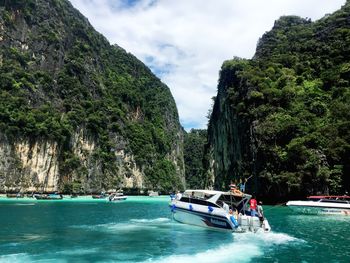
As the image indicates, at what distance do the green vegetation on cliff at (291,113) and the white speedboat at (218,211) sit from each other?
25456 millimetres

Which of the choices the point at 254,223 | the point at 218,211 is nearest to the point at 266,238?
the point at 254,223

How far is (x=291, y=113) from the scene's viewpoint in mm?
59719

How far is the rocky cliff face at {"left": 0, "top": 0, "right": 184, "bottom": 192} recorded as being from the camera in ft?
278

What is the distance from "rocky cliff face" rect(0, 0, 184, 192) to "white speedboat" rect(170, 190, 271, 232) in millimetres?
61236

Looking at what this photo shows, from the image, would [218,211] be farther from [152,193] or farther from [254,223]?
[152,193]

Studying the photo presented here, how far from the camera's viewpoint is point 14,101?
86000 mm

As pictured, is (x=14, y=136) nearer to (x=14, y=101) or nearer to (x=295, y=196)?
(x=14, y=101)

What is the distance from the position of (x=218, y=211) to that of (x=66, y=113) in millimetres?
79645

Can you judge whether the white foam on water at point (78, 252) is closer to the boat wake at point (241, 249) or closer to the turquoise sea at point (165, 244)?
the turquoise sea at point (165, 244)

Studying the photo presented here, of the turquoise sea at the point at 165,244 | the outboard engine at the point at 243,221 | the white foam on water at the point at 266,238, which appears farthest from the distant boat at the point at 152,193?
the white foam on water at the point at 266,238

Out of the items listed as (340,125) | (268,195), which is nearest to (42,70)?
(268,195)

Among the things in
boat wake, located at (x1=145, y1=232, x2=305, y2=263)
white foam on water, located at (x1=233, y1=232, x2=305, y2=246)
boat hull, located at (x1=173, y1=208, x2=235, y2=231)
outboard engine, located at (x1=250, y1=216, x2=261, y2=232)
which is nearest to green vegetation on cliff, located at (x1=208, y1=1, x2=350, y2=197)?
boat hull, located at (x1=173, y1=208, x2=235, y2=231)

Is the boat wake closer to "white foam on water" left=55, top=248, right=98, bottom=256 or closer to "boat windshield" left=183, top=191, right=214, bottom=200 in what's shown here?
"white foam on water" left=55, top=248, right=98, bottom=256

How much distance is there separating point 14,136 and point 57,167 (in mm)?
12482
